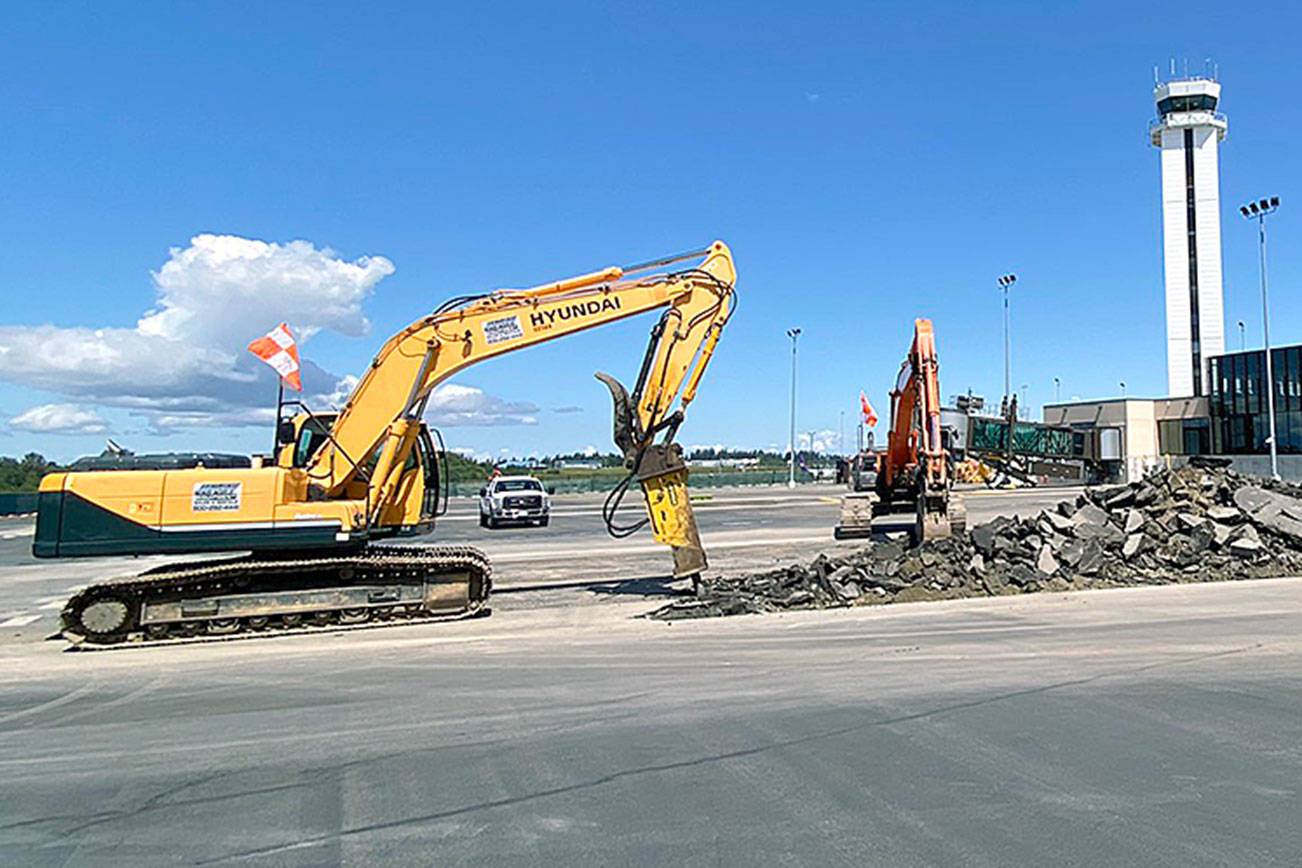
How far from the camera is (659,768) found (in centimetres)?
615

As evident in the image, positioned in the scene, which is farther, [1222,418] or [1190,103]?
[1190,103]

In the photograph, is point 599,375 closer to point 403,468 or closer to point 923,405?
point 403,468

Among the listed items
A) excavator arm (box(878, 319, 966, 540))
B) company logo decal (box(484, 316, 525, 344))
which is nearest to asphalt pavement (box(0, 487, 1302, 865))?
company logo decal (box(484, 316, 525, 344))

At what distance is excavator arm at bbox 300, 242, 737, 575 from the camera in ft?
42.5

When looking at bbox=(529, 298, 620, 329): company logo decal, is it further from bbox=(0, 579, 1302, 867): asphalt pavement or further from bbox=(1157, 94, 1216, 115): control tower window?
bbox=(1157, 94, 1216, 115): control tower window

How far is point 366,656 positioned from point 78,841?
5.48 meters

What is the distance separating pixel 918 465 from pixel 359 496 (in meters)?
11.7

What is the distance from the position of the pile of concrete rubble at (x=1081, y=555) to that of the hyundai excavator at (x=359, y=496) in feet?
5.53

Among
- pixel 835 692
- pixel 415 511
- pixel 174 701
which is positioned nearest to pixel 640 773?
pixel 835 692

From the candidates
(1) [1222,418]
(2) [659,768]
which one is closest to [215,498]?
(2) [659,768]

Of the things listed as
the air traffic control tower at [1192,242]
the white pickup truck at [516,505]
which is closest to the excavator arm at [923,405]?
the white pickup truck at [516,505]

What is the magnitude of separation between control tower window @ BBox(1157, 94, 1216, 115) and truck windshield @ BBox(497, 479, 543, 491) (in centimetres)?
7881

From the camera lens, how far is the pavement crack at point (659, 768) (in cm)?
505

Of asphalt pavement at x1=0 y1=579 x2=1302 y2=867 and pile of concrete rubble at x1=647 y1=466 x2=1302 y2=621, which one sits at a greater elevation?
pile of concrete rubble at x1=647 y1=466 x2=1302 y2=621
